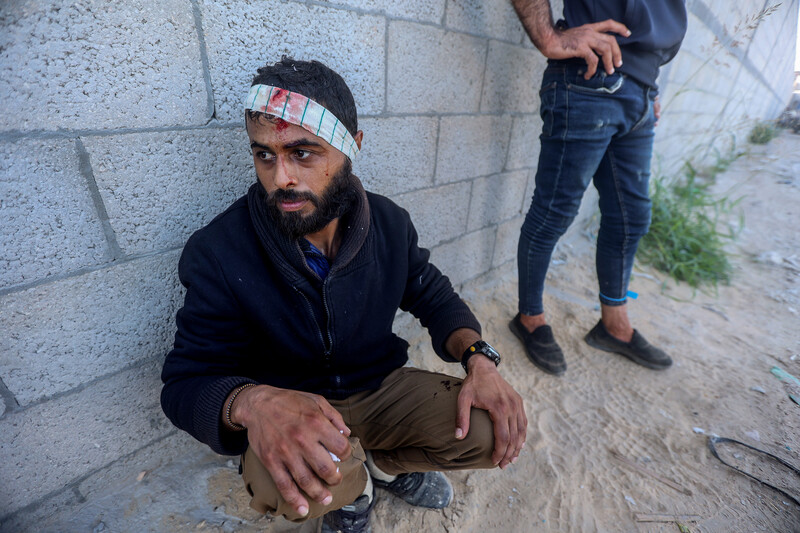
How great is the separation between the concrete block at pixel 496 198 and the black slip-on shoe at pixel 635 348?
990 millimetres

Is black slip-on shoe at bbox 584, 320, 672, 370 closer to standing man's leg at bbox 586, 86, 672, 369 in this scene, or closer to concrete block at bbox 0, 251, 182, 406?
standing man's leg at bbox 586, 86, 672, 369

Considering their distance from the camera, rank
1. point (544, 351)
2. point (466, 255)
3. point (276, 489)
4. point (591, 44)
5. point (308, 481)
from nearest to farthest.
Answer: point (308, 481), point (276, 489), point (591, 44), point (544, 351), point (466, 255)

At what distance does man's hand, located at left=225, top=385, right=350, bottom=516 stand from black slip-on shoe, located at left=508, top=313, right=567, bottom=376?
1568mm

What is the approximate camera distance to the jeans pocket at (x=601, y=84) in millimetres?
1718

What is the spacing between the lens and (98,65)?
3.40 feet

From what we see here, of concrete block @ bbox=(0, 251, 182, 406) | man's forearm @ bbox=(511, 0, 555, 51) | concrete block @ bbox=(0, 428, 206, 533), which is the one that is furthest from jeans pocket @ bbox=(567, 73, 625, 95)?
concrete block @ bbox=(0, 428, 206, 533)

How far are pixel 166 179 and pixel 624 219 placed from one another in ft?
7.10

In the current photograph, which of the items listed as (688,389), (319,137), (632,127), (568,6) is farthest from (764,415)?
(319,137)

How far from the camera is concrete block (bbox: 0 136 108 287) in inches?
39.3

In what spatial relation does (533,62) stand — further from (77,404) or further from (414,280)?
(77,404)

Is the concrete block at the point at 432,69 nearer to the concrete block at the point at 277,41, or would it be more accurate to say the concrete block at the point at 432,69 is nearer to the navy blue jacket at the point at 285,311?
the concrete block at the point at 277,41

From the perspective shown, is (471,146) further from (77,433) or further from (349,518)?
(77,433)

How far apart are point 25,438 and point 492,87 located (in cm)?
256

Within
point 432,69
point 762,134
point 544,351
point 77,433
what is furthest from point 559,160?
point 762,134
